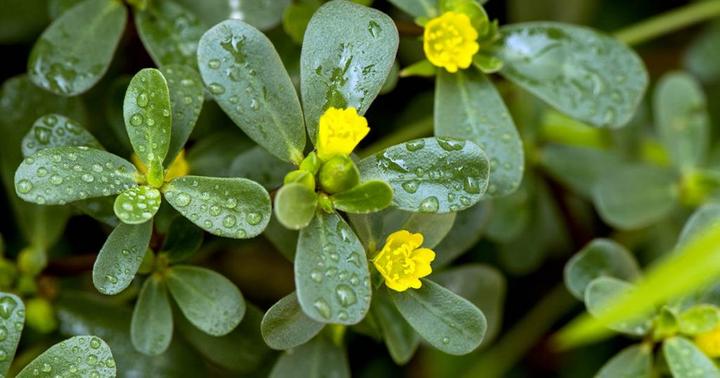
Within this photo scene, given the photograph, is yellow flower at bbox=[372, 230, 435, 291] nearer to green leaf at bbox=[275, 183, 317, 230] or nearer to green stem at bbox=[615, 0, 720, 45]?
green leaf at bbox=[275, 183, 317, 230]

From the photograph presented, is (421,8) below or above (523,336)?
above

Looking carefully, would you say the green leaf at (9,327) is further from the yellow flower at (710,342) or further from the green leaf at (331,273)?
the yellow flower at (710,342)

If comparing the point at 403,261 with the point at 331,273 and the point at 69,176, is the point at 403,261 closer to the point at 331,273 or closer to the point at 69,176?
the point at 331,273

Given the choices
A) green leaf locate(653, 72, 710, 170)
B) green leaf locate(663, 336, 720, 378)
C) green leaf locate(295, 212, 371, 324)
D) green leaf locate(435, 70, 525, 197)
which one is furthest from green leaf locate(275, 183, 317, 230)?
green leaf locate(653, 72, 710, 170)

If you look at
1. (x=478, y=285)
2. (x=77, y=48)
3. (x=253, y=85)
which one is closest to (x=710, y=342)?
(x=478, y=285)

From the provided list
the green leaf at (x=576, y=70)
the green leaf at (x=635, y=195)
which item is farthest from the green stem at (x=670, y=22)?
the green leaf at (x=576, y=70)

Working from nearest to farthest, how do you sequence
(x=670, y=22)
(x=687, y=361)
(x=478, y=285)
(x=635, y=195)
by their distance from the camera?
(x=687, y=361) < (x=478, y=285) < (x=635, y=195) < (x=670, y=22)
